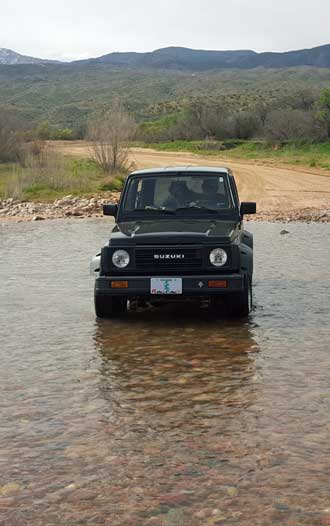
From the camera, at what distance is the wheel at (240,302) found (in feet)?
28.9

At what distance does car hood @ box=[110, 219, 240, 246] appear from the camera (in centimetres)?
868

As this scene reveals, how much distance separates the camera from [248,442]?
5434 mm

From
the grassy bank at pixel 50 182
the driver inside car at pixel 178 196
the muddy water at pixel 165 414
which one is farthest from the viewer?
the grassy bank at pixel 50 182

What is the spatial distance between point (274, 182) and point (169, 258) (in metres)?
19.8

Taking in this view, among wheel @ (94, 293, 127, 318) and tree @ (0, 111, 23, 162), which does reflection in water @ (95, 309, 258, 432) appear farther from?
tree @ (0, 111, 23, 162)

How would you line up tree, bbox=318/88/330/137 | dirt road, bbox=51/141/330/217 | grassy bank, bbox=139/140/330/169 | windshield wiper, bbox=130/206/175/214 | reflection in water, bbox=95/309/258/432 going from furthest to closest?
1. tree, bbox=318/88/330/137
2. grassy bank, bbox=139/140/330/169
3. dirt road, bbox=51/141/330/217
4. windshield wiper, bbox=130/206/175/214
5. reflection in water, bbox=95/309/258/432

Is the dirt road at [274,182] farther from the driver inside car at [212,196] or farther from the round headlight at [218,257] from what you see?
the round headlight at [218,257]

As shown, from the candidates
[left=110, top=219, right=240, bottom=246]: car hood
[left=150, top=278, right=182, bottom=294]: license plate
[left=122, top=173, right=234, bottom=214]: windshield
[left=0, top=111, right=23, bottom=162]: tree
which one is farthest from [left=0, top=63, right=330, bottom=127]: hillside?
[left=150, top=278, right=182, bottom=294]: license plate

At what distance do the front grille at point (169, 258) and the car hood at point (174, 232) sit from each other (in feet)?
0.27

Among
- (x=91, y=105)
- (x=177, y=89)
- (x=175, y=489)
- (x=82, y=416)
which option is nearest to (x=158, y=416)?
(x=82, y=416)

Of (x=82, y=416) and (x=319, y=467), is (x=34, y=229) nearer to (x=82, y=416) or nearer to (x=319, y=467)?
(x=82, y=416)

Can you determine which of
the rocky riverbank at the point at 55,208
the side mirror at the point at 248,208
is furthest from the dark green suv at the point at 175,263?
the rocky riverbank at the point at 55,208

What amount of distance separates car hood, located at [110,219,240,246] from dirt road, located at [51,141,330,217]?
12289 mm

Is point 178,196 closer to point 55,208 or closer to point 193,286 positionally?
point 193,286
